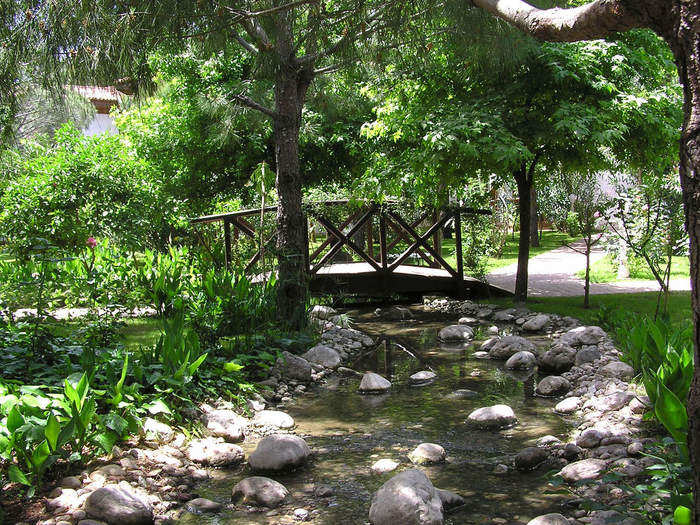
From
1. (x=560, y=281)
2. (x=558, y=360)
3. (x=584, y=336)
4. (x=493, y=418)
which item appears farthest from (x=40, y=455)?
(x=560, y=281)

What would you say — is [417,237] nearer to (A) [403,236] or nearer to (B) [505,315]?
(A) [403,236]

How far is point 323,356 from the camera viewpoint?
6.70 metres

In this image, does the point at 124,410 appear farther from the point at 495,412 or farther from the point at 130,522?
the point at 495,412

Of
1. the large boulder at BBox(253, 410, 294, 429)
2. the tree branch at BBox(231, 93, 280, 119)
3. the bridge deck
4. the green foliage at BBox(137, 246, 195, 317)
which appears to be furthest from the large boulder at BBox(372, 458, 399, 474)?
the bridge deck

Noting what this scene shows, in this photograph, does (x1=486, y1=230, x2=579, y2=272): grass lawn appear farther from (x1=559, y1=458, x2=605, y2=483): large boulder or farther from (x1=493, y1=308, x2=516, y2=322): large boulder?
(x1=559, y1=458, x2=605, y2=483): large boulder

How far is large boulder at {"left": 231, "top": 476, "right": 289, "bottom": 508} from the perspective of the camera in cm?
347

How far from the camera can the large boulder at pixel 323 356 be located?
21.7 feet

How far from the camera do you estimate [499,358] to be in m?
6.83

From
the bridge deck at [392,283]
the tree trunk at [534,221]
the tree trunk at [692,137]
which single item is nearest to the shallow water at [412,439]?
the tree trunk at [692,137]

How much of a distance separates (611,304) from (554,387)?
11.8ft

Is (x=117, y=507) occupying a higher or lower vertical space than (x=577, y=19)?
lower

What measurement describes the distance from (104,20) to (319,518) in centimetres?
345

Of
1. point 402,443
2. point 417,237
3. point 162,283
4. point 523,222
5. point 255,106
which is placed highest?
point 255,106

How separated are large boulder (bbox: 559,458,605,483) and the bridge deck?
276 inches
